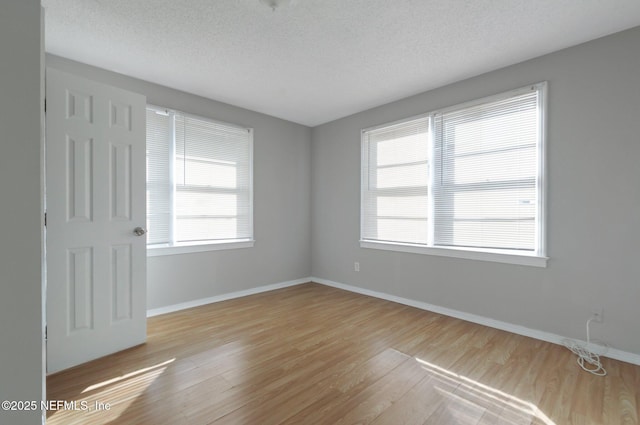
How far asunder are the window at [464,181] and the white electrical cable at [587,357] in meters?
0.71

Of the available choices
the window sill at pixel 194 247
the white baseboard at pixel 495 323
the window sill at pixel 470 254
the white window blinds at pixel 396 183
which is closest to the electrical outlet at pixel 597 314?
the white baseboard at pixel 495 323

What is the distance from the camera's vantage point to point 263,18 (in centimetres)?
212

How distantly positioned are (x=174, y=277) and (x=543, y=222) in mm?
3957

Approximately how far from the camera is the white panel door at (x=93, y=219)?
81.3 inches

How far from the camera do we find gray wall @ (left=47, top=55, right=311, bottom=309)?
10.6ft

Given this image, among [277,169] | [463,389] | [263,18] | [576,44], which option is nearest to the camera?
[463,389]

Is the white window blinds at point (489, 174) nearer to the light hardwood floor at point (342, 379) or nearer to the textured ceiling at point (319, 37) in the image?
the textured ceiling at point (319, 37)

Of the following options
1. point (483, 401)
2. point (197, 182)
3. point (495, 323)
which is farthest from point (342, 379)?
point (197, 182)

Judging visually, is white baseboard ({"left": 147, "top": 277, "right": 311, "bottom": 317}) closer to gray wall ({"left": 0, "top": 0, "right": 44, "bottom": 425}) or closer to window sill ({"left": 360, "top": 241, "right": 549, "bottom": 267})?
window sill ({"left": 360, "top": 241, "right": 549, "bottom": 267})

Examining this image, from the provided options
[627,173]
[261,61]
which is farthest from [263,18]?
[627,173]

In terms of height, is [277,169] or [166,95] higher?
[166,95]

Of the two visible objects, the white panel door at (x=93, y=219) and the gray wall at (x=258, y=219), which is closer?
the white panel door at (x=93, y=219)

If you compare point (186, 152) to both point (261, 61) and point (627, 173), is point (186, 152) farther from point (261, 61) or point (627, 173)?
point (627, 173)

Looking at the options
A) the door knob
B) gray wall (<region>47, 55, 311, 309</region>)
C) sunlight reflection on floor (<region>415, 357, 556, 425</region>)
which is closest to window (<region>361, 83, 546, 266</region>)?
gray wall (<region>47, 55, 311, 309</region>)
